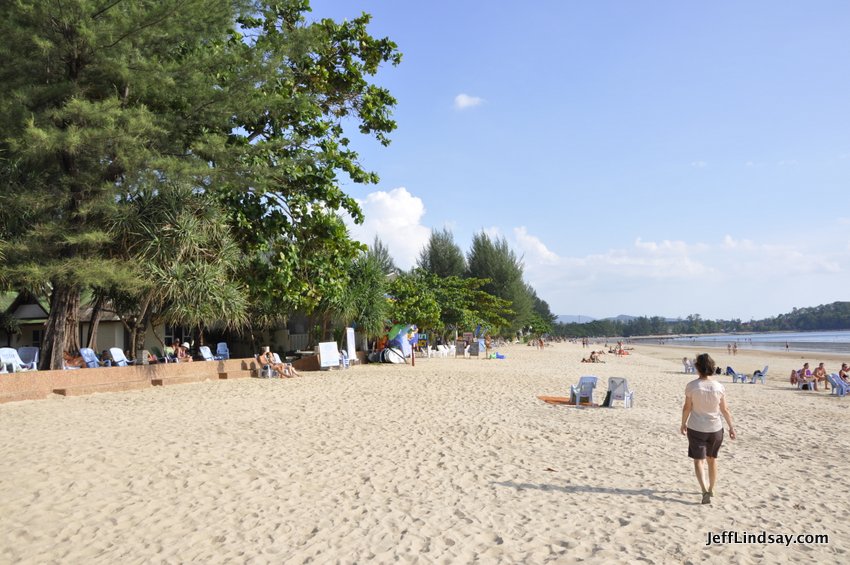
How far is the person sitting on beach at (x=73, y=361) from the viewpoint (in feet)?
43.9

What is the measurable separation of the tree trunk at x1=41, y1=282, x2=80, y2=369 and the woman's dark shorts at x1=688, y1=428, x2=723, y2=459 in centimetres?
1258

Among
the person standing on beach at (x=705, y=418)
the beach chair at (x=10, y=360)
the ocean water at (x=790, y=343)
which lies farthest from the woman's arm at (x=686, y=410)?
the ocean water at (x=790, y=343)

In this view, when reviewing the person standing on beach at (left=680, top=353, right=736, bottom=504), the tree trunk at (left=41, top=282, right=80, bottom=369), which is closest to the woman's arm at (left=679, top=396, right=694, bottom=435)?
the person standing on beach at (left=680, top=353, right=736, bottom=504)

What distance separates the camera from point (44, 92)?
453 inches

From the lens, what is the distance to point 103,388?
1209 centimetres

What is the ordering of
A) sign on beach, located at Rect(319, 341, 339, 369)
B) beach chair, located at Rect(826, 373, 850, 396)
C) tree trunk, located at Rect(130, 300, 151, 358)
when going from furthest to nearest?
sign on beach, located at Rect(319, 341, 339, 369)
tree trunk, located at Rect(130, 300, 151, 358)
beach chair, located at Rect(826, 373, 850, 396)

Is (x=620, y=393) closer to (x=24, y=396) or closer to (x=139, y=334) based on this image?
(x=24, y=396)

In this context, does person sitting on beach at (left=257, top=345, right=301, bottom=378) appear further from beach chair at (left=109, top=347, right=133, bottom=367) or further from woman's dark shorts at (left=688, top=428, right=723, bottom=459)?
woman's dark shorts at (left=688, top=428, right=723, bottom=459)

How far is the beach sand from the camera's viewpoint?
4.25 meters

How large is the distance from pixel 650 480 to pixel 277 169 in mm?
11263

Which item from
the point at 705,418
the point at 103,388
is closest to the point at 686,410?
the point at 705,418

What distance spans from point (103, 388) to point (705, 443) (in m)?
11.5

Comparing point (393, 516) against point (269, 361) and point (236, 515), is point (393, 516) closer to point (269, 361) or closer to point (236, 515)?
point (236, 515)

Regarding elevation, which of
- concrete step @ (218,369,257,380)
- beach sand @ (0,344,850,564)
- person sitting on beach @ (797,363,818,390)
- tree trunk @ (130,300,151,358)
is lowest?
person sitting on beach @ (797,363,818,390)
